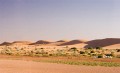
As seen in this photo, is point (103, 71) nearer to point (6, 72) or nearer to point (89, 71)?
point (89, 71)

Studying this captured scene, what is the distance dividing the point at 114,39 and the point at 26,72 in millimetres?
93811

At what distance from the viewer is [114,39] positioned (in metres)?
112

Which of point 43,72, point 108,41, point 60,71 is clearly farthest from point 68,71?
point 108,41

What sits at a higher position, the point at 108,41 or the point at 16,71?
the point at 108,41

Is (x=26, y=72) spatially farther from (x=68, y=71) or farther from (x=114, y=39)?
(x=114, y=39)

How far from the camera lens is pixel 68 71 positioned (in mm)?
22125

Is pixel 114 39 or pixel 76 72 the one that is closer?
pixel 76 72

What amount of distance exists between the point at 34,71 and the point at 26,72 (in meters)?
0.85

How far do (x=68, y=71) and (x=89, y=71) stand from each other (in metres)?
1.66

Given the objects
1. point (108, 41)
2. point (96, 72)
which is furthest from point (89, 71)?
point (108, 41)

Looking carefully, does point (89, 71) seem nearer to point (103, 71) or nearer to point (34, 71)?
point (103, 71)

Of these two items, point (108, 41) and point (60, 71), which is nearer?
point (60, 71)

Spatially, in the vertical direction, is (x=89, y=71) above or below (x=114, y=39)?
below

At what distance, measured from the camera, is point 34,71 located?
22141 millimetres
